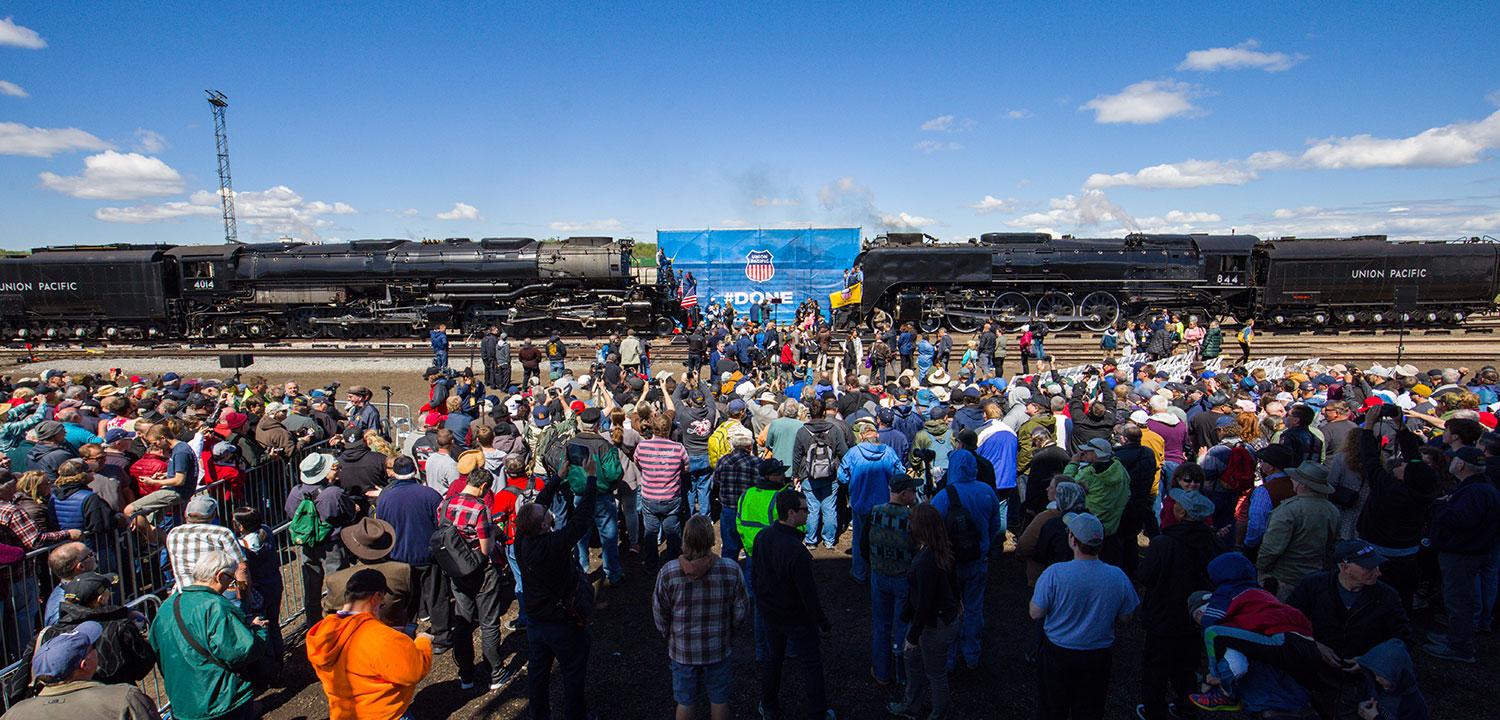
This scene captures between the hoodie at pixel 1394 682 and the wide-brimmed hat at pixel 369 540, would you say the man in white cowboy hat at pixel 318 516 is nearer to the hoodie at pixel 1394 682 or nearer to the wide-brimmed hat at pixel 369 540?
the wide-brimmed hat at pixel 369 540

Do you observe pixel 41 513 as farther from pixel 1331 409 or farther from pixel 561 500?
pixel 1331 409

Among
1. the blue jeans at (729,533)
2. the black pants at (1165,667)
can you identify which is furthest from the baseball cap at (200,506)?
the black pants at (1165,667)

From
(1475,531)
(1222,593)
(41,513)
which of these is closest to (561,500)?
(41,513)

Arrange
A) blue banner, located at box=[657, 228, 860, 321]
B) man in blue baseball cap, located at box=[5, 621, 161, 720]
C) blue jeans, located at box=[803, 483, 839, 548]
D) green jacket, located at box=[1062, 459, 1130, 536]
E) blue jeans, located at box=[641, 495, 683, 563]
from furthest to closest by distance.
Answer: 1. blue banner, located at box=[657, 228, 860, 321]
2. blue jeans, located at box=[803, 483, 839, 548]
3. blue jeans, located at box=[641, 495, 683, 563]
4. green jacket, located at box=[1062, 459, 1130, 536]
5. man in blue baseball cap, located at box=[5, 621, 161, 720]

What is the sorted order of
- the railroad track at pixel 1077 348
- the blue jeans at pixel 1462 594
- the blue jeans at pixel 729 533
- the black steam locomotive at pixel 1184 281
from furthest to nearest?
the black steam locomotive at pixel 1184 281
the railroad track at pixel 1077 348
the blue jeans at pixel 729 533
the blue jeans at pixel 1462 594

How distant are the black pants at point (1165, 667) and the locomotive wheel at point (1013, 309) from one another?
1812 centimetres

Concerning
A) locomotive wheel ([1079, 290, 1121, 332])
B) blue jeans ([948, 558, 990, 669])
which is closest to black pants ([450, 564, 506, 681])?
blue jeans ([948, 558, 990, 669])

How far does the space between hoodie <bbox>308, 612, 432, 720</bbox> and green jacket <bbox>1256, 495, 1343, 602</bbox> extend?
5062 millimetres

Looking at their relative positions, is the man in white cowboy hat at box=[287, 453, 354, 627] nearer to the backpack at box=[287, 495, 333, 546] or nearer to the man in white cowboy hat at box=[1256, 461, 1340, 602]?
the backpack at box=[287, 495, 333, 546]

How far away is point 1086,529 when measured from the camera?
3854 mm

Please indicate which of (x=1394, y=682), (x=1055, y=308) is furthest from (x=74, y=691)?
(x=1055, y=308)

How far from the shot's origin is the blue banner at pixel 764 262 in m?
27.8

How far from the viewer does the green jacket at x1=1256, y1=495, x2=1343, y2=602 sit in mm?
4648

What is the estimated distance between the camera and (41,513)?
16.4 feet
